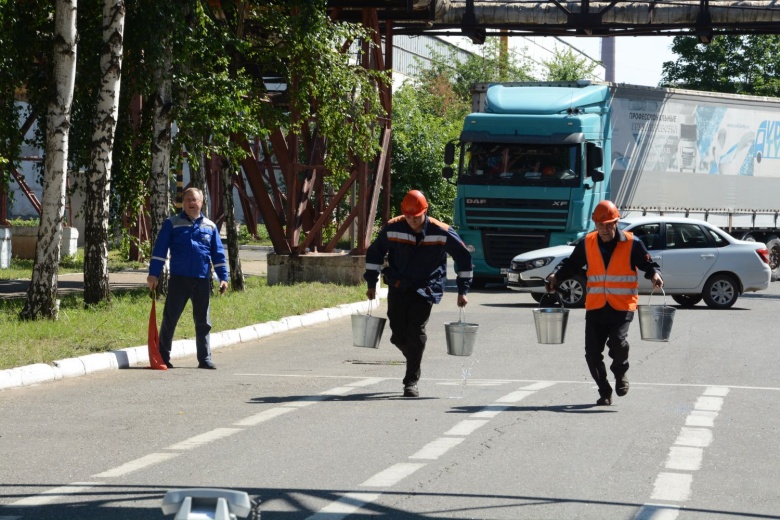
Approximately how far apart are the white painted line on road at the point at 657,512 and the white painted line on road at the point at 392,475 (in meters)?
1.45

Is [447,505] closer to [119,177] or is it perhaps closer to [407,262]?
[407,262]

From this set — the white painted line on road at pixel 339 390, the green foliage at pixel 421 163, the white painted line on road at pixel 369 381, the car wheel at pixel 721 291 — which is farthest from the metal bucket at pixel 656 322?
the green foliage at pixel 421 163

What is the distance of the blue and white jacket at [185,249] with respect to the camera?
1362cm

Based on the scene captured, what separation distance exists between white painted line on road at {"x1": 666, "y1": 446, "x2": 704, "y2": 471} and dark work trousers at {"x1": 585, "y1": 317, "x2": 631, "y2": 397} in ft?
7.79

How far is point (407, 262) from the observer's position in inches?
454

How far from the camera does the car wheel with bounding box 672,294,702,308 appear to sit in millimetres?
24784

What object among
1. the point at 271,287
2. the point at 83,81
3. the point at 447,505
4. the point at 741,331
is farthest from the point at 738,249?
the point at 447,505

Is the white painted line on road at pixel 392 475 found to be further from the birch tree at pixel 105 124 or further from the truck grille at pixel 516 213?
the truck grille at pixel 516 213

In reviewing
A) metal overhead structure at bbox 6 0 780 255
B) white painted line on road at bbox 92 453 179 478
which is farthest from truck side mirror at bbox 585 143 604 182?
white painted line on road at bbox 92 453 179 478

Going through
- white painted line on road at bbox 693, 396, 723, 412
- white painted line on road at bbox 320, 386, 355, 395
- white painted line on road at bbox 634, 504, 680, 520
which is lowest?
white painted line on road at bbox 320, 386, 355, 395

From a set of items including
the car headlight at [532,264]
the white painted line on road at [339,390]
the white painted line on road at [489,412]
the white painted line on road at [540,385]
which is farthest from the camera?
the car headlight at [532,264]

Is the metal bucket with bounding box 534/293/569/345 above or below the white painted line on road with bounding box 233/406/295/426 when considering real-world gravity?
above

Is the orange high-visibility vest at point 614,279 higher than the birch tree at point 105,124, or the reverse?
the birch tree at point 105,124

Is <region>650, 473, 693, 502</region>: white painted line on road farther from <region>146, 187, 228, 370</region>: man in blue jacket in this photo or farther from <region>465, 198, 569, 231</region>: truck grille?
<region>465, 198, 569, 231</region>: truck grille
